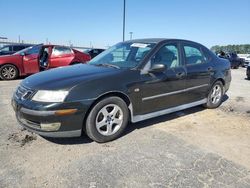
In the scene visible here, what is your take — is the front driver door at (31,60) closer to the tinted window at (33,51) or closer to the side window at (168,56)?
the tinted window at (33,51)

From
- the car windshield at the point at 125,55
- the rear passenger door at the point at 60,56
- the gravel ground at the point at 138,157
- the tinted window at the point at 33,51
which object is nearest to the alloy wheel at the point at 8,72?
the tinted window at the point at 33,51

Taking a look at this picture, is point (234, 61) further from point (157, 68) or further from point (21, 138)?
point (21, 138)

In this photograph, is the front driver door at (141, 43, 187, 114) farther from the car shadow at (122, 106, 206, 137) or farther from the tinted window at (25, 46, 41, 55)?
the tinted window at (25, 46, 41, 55)

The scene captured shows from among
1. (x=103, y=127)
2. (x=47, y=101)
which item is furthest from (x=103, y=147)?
(x=47, y=101)

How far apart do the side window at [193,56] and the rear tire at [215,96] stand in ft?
2.50

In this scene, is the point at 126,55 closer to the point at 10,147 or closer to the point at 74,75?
the point at 74,75

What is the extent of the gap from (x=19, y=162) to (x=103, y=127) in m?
1.24

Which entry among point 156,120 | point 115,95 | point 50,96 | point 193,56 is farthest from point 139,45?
point 50,96

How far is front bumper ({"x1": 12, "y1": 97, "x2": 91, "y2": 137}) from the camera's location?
3.47m

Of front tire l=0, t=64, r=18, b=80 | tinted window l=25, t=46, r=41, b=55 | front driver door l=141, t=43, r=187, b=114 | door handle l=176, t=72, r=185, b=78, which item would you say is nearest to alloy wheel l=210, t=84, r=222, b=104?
front driver door l=141, t=43, r=187, b=114

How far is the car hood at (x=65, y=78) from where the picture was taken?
3.65 meters

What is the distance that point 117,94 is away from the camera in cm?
400

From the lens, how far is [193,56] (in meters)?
5.29

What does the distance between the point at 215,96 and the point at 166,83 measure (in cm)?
198
